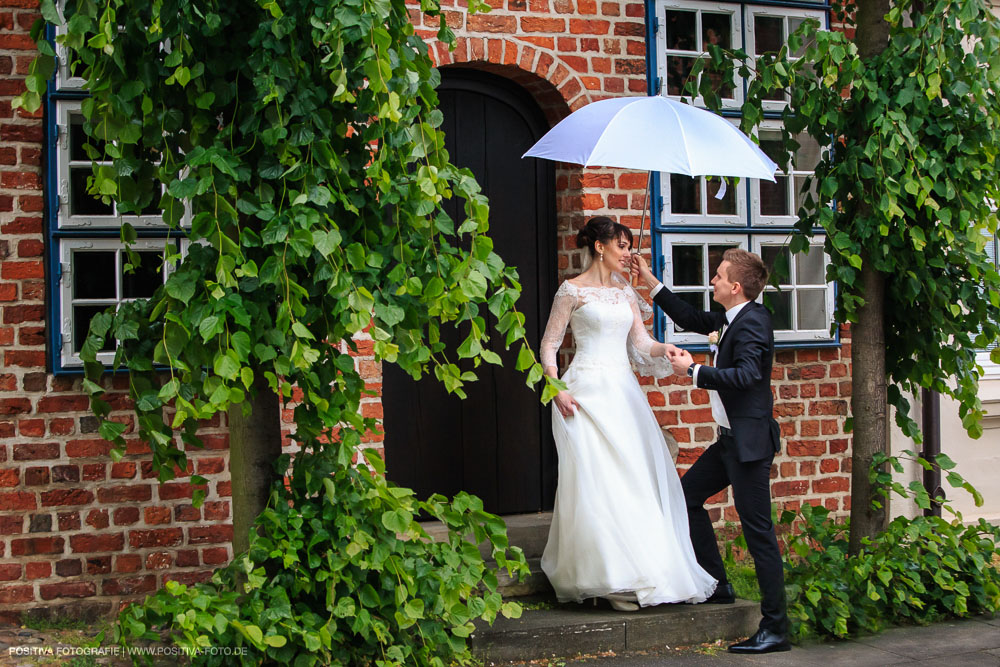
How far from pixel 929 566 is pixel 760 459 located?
124cm

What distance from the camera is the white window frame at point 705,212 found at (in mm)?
6082

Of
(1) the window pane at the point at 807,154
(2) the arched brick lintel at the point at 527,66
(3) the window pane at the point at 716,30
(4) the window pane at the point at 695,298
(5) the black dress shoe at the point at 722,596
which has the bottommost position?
(5) the black dress shoe at the point at 722,596

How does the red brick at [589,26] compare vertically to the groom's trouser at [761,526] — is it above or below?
above

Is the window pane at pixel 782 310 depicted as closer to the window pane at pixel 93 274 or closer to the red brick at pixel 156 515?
the red brick at pixel 156 515

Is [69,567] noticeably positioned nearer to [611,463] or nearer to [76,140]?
[76,140]

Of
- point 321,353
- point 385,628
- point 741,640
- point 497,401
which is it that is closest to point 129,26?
point 321,353

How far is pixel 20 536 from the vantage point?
16.2 feet

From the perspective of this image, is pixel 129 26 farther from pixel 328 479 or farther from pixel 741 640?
pixel 741 640

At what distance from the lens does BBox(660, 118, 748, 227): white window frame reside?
6.08 m

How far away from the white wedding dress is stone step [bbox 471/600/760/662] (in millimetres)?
87

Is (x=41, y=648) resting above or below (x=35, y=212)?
below

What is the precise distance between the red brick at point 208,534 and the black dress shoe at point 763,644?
2385 millimetres

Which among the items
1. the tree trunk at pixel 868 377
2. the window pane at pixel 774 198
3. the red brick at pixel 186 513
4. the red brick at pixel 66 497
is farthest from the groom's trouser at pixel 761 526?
the red brick at pixel 66 497

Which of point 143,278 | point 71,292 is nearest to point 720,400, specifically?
point 143,278
